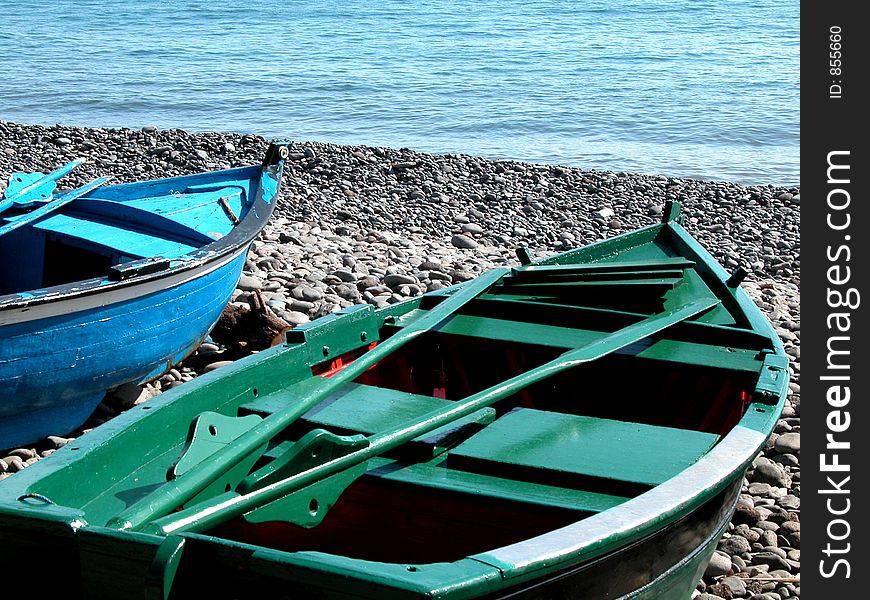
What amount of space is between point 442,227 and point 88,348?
6.41 m

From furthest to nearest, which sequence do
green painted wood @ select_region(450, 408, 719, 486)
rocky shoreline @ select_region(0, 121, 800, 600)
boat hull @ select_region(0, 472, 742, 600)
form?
rocky shoreline @ select_region(0, 121, 800, 600) → green painted wood @ select_region(450, 408, 719, 486) → boat hull @ select_region(0, 472, 742, 600)

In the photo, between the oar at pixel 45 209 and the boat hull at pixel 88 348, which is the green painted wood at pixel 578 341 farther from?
the oar at pixel 45 209

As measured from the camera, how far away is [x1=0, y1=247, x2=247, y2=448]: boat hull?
5406 millimetres

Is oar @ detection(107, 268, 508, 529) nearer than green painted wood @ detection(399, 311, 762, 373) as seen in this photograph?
Yes

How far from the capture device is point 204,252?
250 inches

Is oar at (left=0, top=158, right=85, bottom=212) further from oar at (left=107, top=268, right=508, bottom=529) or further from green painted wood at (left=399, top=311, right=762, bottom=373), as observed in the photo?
oar at (left=107, top=268, right=508, bottom=529)

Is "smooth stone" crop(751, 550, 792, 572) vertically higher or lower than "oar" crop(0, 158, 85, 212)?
lower

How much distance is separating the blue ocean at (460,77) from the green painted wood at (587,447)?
12599mm

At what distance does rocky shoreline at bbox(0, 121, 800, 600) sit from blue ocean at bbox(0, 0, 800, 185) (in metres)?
2.75

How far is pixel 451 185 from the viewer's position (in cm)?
1364

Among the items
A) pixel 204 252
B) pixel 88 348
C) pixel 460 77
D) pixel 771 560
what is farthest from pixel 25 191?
pixel 460 77

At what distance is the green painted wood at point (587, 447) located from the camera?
12.2 feet

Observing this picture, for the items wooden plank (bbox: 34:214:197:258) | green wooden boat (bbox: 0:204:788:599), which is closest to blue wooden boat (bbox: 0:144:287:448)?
wooden plank (bbox: 34:214:197:258)

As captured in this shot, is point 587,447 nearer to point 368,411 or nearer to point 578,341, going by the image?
point 368,411
